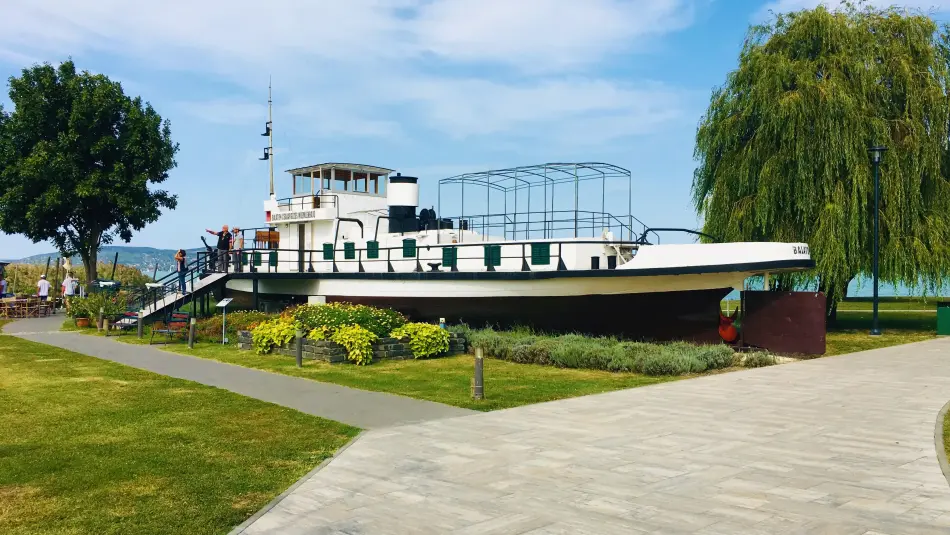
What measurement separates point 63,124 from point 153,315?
1543 centimetres

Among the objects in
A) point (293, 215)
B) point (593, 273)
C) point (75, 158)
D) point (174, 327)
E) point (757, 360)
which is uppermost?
point (75, 158)

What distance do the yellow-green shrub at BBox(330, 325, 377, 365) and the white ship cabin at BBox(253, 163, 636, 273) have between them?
4.00 metres

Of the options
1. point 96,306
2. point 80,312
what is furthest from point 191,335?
point 80,312

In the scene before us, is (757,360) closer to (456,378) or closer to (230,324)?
(456,378)

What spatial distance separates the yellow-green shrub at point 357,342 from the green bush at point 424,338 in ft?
3.22

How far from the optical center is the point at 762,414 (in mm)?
9742

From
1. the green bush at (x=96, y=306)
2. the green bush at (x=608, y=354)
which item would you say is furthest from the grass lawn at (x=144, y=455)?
the green bush at (x=96, y=306)

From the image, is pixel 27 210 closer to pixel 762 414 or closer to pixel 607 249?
pixel 607 249

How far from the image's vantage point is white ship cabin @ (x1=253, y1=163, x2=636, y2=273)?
1853 cm

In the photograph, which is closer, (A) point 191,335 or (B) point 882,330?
(A) point 191,335

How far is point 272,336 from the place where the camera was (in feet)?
56.6

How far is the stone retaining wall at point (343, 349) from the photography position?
15695 mm

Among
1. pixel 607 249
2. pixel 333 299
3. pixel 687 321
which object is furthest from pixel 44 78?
pixel 687 321

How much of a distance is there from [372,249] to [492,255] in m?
4.47
